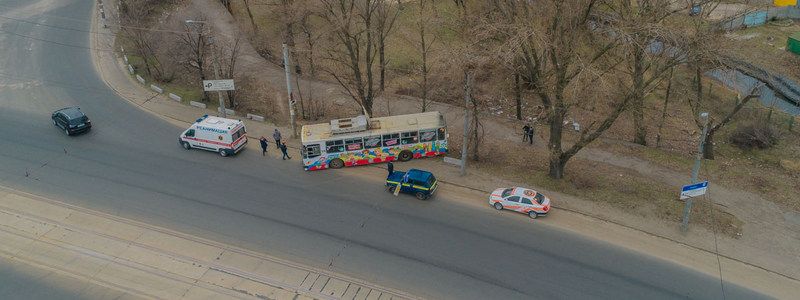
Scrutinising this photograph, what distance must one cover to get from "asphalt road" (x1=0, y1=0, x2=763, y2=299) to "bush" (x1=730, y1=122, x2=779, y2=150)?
16.2 meters

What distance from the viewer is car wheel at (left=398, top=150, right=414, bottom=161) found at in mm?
32781

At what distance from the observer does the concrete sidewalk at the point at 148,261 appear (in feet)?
76.6

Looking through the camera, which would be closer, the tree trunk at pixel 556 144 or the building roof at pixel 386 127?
the tree trunk at pixel 556 144

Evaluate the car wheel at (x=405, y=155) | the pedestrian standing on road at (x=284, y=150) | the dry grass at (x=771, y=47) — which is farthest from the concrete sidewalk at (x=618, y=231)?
the dry grass at (x=771, y=47)

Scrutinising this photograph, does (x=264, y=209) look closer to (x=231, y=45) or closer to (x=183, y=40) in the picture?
(x=183, y=40)

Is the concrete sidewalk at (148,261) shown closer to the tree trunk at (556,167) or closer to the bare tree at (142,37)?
the tree trunk at (556,167)

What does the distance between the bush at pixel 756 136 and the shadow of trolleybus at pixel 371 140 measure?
20239mm

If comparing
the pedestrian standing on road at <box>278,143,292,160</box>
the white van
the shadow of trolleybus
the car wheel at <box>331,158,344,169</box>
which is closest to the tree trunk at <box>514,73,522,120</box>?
the shadow of trolleybus

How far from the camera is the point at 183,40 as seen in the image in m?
40.2

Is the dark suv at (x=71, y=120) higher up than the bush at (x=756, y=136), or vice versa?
the dark suv at (x=71, y=120)

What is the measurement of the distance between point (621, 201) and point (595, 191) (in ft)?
4.84

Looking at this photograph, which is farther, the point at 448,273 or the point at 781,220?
the point at 781,220

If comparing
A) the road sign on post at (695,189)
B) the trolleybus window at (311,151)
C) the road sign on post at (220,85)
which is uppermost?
the road sign on post at (220,85)

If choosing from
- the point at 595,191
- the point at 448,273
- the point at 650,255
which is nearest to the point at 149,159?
the point at 448,273
